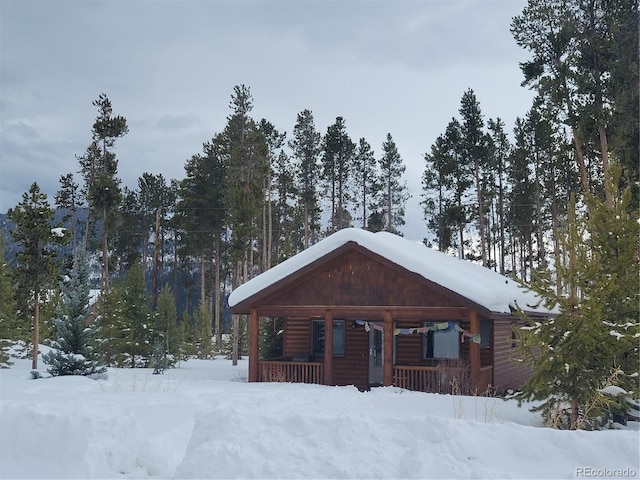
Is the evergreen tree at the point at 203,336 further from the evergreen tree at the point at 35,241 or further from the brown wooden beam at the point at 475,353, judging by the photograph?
the brown wooden beam at the point at 475,353

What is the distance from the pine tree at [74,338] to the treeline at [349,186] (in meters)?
1.97

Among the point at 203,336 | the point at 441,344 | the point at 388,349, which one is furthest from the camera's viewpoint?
the point at 203,336

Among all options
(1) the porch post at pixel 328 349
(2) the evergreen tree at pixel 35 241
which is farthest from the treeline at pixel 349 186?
(1) the porch post at pixel 328 349

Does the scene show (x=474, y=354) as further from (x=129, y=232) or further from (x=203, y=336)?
(x=129, y=232)

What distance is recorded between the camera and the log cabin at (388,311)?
16859 mm

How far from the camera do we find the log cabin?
16.9m

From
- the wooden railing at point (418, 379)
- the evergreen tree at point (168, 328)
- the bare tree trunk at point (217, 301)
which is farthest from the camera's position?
the bare tree trunk at point (217, 301)

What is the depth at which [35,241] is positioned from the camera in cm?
2122

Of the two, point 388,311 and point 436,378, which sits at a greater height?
point 388,311

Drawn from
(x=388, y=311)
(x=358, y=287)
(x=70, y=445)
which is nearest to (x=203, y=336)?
(x=358, y=287)

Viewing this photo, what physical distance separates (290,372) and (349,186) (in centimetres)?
2944

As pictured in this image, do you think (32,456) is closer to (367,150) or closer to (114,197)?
(114,197)

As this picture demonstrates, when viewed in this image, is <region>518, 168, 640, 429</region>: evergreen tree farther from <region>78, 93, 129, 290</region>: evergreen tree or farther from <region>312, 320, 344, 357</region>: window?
<region>78, 93, 129, 290</region>: evergreen tree

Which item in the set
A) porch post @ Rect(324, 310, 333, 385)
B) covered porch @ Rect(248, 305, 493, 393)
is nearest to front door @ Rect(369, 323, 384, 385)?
covered porch @ Rect(248, 305, 493, 393)
